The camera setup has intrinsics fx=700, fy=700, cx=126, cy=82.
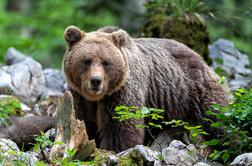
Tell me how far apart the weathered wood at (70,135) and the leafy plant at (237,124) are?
4.28ft

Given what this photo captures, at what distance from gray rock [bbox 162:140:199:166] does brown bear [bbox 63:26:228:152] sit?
1407 millimetres

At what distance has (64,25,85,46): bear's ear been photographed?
340 inches

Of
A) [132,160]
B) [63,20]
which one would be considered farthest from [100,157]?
[63,20]

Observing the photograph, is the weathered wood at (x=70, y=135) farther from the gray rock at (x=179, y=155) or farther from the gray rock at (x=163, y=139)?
the gray rock at (x=163, y=139)

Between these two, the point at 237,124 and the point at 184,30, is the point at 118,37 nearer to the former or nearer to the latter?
the point at 237,124

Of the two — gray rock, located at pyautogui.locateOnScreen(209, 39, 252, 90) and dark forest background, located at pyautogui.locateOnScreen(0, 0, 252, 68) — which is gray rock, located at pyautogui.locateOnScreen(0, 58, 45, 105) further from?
dark forest background, located at pyautogui.locateOnScreen(0, 0, 252, 68)

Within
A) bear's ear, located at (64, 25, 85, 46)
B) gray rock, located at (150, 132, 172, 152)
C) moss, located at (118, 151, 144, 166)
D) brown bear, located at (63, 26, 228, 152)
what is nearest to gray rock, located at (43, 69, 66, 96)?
brown bear, located at (63, 26, 228, 152)

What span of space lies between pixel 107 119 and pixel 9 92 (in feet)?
8.56

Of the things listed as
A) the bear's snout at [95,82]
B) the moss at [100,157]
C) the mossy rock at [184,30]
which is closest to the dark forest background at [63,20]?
the mossy rock at [184,30]

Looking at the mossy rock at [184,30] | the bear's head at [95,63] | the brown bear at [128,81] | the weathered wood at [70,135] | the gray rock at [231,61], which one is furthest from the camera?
the gray rock at [231,61]

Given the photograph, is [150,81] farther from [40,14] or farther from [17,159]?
[40,14]

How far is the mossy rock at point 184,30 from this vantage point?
11.8m

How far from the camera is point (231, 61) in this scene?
12.6m

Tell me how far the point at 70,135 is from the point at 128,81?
5.11 feet
